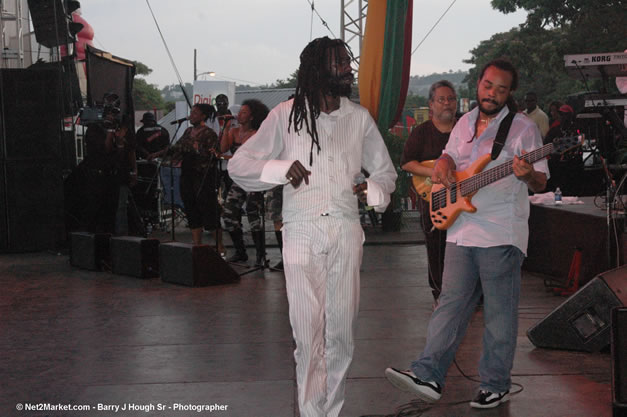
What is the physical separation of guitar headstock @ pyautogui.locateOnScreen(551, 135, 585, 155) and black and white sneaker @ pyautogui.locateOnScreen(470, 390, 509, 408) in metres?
1.37

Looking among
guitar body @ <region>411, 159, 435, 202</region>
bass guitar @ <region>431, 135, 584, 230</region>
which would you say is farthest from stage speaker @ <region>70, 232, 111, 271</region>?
bass guitar @ <region>431, 135, 584, 230</region>

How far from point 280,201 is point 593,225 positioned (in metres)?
4.27

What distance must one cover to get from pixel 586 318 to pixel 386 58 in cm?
587

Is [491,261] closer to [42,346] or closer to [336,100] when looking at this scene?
[336,100]

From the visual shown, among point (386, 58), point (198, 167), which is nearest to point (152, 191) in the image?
point (198, 167)

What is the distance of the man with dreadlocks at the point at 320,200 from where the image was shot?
4023 mm

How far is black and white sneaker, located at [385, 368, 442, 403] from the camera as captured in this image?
475 cm

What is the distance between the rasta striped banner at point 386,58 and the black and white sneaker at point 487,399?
5952mm

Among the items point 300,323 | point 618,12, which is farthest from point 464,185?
point 618,12

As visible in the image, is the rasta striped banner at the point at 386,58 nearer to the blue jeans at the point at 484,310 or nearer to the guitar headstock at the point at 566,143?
the blue jeans at the point at 484,310

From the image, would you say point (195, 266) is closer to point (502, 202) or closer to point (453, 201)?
point (453, 201)

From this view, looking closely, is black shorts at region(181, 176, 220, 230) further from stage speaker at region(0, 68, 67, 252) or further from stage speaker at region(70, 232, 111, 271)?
stage speaker at region(0, 68, 67, 252)

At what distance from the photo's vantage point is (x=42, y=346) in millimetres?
6520

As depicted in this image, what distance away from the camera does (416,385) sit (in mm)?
4762
